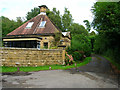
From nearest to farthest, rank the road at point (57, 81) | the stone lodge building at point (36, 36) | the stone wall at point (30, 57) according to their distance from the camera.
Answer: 1. the road at point (57, 81)
2. the stone wall at point (30, 57)
3. the stone lodge building at point (36, 36)

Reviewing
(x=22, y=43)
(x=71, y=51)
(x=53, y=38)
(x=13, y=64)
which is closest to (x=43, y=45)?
(x=53, y=38)

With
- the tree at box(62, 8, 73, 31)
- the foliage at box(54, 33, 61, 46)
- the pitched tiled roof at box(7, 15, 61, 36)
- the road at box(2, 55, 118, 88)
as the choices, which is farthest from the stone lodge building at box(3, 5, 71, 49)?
the tree at box(62, 8, 73, 31)

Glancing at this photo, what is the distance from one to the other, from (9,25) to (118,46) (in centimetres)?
2982

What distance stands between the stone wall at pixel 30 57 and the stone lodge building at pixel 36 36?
465 centimetres

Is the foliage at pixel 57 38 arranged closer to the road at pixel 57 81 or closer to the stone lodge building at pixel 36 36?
the stone lodge building at pixel 36 36

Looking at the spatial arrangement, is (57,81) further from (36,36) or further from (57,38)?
(36,36)

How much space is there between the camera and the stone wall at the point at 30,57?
11352mm

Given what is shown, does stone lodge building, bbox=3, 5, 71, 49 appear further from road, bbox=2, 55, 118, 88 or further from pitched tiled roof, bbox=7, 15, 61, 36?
road, bbox=2, 55, 118, 88

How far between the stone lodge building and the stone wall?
4.65 metres

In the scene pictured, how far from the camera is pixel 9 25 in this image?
33469 millimetres

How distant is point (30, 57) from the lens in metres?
11.8

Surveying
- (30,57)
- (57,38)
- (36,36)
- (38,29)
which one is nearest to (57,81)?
(30,57)

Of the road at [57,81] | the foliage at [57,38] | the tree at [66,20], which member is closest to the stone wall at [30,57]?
the road at [57,81]

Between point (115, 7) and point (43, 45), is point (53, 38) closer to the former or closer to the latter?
point (43, 45)
